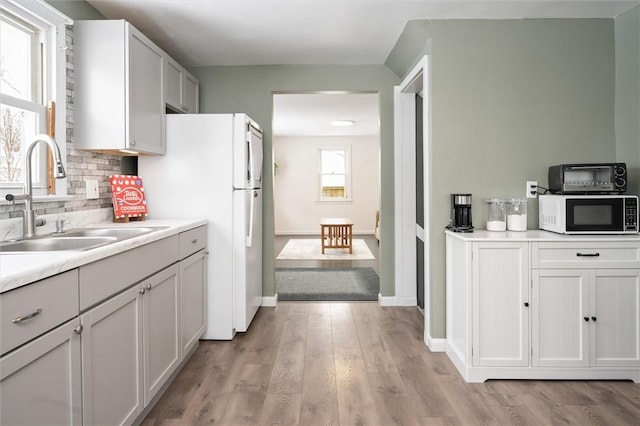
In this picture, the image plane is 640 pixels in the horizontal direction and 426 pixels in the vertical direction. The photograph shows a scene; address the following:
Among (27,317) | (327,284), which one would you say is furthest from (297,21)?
(327,284)

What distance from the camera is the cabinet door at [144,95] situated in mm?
2561

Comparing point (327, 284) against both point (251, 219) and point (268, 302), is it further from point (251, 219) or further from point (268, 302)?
point (251, 219)

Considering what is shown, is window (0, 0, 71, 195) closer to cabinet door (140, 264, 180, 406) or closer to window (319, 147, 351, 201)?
cabinet door (140, 264, 180, 406)

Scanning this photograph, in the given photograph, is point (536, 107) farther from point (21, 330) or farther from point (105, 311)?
point (21, 330)

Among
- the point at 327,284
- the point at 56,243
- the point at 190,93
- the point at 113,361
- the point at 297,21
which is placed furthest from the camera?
the point at 327,284

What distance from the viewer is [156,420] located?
2027 mm

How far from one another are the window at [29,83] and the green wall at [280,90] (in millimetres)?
1671

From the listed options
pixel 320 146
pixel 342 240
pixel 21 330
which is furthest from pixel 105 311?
pixel 320 146

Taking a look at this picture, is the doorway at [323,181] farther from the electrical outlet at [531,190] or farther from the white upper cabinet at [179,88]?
the electrical outlet at [531,190]

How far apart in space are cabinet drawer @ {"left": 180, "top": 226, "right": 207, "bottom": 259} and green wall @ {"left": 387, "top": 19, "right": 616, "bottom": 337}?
1682 millimetres

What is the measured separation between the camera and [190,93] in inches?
145

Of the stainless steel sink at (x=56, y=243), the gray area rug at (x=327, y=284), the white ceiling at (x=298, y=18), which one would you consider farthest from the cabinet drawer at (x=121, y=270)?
the gray area rug at (x=327, y=284)

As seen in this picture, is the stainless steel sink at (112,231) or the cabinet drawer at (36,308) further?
the stainless steel sink at (112,231)

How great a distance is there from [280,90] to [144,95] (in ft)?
5.15
